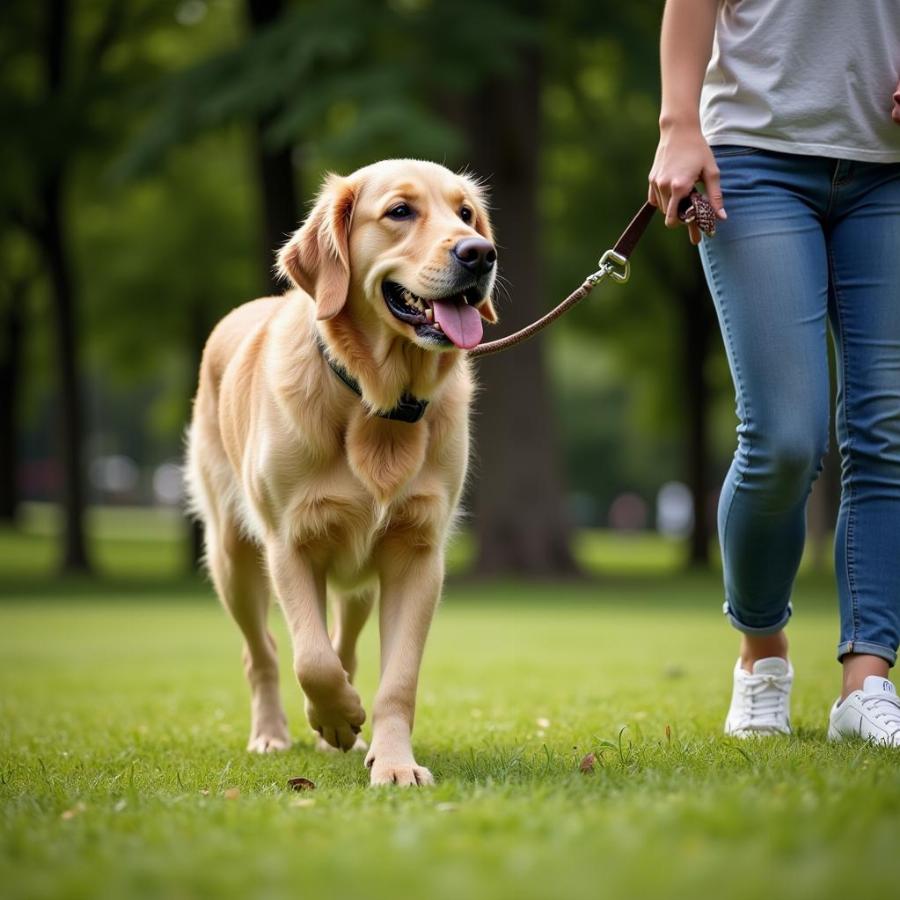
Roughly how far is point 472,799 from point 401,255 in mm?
1754

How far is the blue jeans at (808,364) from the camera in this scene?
12.0ft

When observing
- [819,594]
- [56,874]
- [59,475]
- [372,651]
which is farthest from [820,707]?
[59,475]

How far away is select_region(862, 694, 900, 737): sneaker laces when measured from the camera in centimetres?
366

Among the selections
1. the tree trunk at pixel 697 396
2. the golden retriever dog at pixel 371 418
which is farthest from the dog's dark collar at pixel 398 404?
the tree trunk at pixel 697 396

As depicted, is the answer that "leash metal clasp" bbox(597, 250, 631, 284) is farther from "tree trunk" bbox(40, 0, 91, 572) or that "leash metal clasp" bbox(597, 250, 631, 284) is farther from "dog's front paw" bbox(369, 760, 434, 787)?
"tree trunk" bbox(40, 0, 91, 572)

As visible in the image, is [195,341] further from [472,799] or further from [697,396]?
[472,799]

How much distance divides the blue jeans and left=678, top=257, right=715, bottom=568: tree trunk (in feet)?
57.9

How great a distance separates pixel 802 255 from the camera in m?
3.71

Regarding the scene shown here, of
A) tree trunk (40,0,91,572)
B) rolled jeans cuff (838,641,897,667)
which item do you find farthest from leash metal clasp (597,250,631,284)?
tree trunk (40,0,91,572)

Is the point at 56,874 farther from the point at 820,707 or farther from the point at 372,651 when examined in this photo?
the point at 372,651

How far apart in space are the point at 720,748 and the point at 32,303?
26.3 metres

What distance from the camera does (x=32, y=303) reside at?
27.8 meters

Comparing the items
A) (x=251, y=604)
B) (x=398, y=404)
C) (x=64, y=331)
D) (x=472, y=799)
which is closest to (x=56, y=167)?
(x=64, y=331)

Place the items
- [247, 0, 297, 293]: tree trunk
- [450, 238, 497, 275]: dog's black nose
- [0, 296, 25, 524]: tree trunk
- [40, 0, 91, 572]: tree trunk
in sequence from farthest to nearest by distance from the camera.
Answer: [0, 296, 25, 524]: tree trunk, [40, 0, 91, 572]: tree trunk, [247, 0, 297, 293]: tree trunk, [450, 238, 497, 275]: dog's black nose
